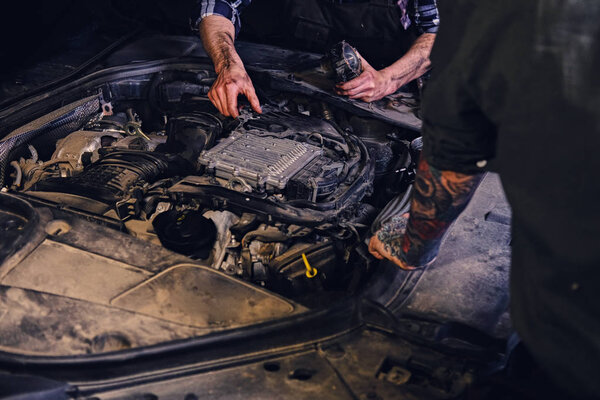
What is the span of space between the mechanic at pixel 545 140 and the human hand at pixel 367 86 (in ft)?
4.24

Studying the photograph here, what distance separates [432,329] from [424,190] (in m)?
0.38

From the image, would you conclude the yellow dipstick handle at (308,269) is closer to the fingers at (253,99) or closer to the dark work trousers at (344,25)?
the fingers at (253,99)

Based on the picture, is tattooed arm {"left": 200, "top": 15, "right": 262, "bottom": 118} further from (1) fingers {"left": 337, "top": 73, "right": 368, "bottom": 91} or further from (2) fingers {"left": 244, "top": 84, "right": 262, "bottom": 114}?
(1) fingers {"left": 337, "top": 73, "right": 368, "bottom": 91}

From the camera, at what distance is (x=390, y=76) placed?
2430mm

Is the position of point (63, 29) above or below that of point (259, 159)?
above

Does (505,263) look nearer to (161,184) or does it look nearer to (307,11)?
(161,184)

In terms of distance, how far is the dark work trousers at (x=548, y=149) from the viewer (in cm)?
71

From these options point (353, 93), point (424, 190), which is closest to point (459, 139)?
point (424, 190)

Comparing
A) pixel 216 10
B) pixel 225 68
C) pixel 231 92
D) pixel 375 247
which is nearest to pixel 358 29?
pixel 216 10

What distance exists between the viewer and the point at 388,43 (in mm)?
2779

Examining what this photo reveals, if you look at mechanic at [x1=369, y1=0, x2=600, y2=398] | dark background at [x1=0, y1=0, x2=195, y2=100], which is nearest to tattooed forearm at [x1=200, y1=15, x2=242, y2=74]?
dark background at [x1=0, y1=0, x2=195, y2=100]

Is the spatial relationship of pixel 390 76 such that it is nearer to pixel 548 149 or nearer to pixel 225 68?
pixel 225 68

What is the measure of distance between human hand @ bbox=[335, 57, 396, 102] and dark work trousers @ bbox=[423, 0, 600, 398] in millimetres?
1341

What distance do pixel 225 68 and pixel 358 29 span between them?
91 centimetres
